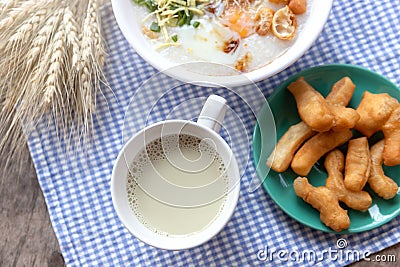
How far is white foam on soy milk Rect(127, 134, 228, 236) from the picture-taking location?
137 centimetres

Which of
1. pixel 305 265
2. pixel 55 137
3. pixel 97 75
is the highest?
pixel 97 75

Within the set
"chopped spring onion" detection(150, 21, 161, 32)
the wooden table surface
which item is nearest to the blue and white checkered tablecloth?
the wooden table surface

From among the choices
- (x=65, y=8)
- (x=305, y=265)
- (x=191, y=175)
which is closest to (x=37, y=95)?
(x=65, y=8)

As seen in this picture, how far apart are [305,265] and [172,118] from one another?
0.44 meters

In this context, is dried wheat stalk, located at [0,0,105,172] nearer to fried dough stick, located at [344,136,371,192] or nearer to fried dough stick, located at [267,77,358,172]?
fried dough stick, located at [267,77,358,172]

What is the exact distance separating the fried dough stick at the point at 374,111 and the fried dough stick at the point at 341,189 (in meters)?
0.09

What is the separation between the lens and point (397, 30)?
5.08 ft

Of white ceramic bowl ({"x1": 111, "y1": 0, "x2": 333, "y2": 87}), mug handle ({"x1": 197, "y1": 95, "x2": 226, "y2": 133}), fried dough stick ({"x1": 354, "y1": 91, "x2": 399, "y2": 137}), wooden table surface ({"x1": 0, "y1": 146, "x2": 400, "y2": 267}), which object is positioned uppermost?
white ceramic bowl ({"x1": 111, "y1": 0, "x2": 333, "y2": 87})

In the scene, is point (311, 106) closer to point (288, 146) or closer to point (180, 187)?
point (288, 146)

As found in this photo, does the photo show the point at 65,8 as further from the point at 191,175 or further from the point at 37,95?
the point at 191,175

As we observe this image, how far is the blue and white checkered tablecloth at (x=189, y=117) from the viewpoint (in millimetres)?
1480

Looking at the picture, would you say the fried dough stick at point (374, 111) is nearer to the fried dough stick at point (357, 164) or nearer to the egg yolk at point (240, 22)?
the fried dough stick at point (357, 164)

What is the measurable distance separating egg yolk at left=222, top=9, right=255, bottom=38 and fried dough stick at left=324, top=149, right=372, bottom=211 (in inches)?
13.1

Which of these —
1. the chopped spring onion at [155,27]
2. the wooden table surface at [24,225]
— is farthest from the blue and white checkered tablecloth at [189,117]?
the chopped spring onion at [155,27]
